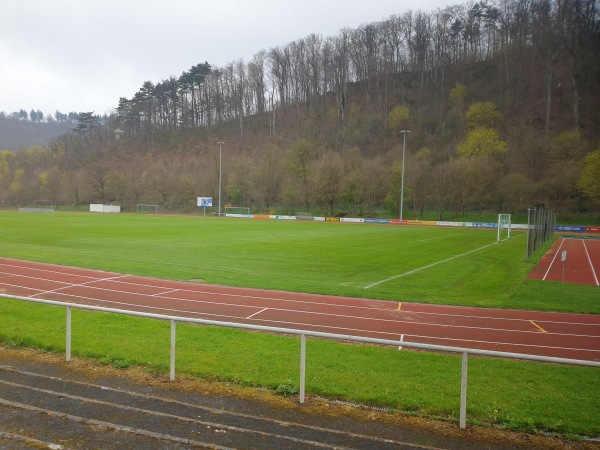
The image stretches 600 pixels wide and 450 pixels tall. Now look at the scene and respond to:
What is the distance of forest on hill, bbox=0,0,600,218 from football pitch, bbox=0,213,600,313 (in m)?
37.0

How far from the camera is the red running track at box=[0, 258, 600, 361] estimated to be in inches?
434

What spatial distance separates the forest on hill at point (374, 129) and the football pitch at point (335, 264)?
121 feet

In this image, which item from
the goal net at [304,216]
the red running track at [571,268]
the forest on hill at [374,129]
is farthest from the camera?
the goal net at [304,216]

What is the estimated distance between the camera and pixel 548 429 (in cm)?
593

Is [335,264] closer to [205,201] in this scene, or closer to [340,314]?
[340,314]

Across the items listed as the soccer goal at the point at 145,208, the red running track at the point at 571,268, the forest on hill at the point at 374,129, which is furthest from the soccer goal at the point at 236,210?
the red running track at the point at 571,268

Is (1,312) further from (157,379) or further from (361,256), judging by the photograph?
(361,256)

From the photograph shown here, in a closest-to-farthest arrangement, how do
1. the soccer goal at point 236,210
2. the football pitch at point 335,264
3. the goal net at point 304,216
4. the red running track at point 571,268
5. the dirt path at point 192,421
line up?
the dirt path at point 192,421
the football pitch at point 335,264
the red running track at point 571,268
the goal net at point 304,216
the soccer goal at point 236,210

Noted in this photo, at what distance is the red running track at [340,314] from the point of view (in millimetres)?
11031

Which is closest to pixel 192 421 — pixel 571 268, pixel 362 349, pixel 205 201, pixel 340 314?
pixel 362 349

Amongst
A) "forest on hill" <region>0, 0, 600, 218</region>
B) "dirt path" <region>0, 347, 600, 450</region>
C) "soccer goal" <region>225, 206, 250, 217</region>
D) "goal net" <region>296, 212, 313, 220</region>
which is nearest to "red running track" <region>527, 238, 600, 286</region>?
"dirt path" <region>0, 347, 600, 450</region>

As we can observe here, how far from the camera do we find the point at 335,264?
79.5 feet

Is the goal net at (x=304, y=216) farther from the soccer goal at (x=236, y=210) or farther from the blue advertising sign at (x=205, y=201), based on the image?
the blue advertising sign at (x=205, y=201)

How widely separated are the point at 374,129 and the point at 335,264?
3278 inches
